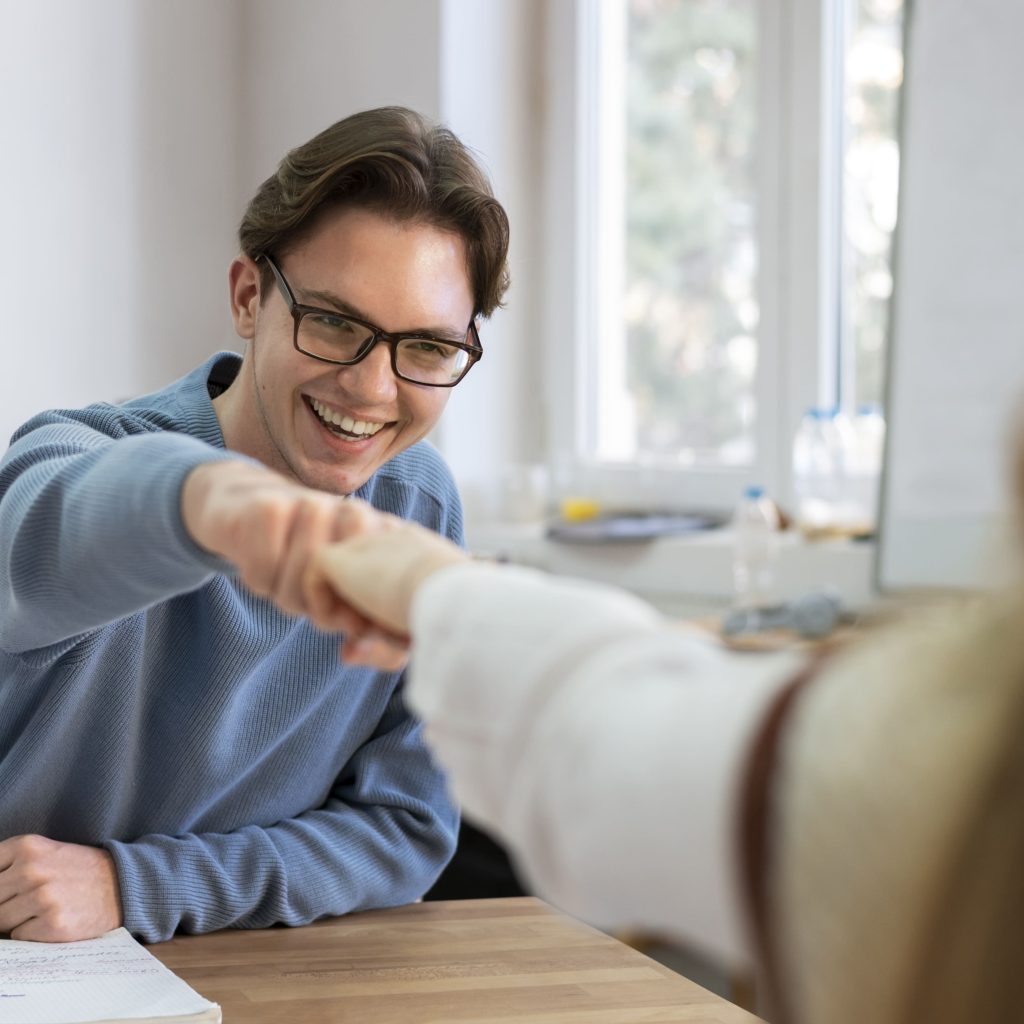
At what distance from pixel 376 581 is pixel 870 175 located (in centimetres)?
244

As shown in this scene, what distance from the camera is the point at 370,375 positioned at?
1.56 meters

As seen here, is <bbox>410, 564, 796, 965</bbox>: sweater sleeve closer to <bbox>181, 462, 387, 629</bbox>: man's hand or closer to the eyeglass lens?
<bbox>181, 462, 387, 629</bbox>: man's hand

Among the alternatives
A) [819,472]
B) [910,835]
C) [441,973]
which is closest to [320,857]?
[441,973]

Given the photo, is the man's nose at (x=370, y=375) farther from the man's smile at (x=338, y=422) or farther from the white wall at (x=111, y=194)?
the white wall at (x=111, y=194)

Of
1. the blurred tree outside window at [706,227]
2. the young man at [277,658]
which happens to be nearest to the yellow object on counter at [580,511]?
the blurred tree outside window at [706,227]

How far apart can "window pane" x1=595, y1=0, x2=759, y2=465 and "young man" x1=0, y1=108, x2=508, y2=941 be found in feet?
5.12

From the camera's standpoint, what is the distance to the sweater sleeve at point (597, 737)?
0.45m

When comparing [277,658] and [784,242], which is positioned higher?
[784,242]

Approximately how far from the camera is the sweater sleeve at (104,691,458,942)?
4.37ft

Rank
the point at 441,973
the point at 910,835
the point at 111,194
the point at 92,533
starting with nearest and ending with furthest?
the point at 910,835 < the point at 92,533 < the point at 441,973 < the point at 111,194

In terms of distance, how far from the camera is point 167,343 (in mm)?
3578

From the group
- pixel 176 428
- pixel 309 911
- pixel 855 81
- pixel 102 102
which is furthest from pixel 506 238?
pixel 102 102

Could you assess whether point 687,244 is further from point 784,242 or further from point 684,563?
point 684,563

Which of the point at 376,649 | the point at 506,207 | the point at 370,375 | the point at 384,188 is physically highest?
the point at 506,207
